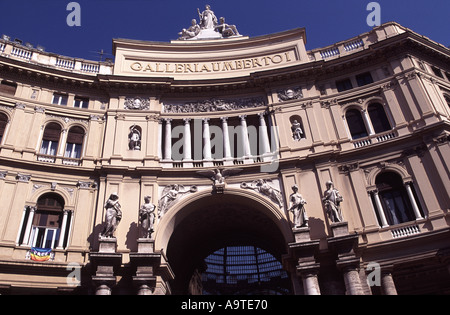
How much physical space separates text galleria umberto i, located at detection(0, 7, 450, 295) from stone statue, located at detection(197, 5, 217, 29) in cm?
399

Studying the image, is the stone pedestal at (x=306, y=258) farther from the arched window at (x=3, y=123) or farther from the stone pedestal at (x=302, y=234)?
the arched window at (x=3, y=123)

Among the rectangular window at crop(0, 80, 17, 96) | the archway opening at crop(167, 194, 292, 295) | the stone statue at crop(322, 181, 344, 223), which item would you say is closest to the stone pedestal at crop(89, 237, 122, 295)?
the archway opening at crop(167, 194, 292, 295)

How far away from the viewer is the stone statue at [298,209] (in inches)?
787

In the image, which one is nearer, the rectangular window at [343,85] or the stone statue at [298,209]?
the stone statue at [298,209]

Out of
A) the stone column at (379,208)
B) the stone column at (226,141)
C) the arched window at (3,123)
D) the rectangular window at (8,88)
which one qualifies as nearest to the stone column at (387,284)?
the stone column at (379,208)

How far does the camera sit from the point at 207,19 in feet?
107

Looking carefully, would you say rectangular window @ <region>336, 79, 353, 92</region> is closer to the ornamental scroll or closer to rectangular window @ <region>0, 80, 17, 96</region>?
the ornamental scroll

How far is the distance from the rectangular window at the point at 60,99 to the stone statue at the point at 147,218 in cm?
974

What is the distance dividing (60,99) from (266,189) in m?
14.2

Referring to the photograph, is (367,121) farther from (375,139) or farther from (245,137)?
(245,137)

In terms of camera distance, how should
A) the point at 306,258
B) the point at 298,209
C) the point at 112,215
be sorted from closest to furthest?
the point at 306,258 < the point at 112,215 < the point at 298,209

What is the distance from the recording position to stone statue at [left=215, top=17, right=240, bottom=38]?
31.7 metres

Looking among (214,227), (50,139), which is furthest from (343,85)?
→ (50,139)
